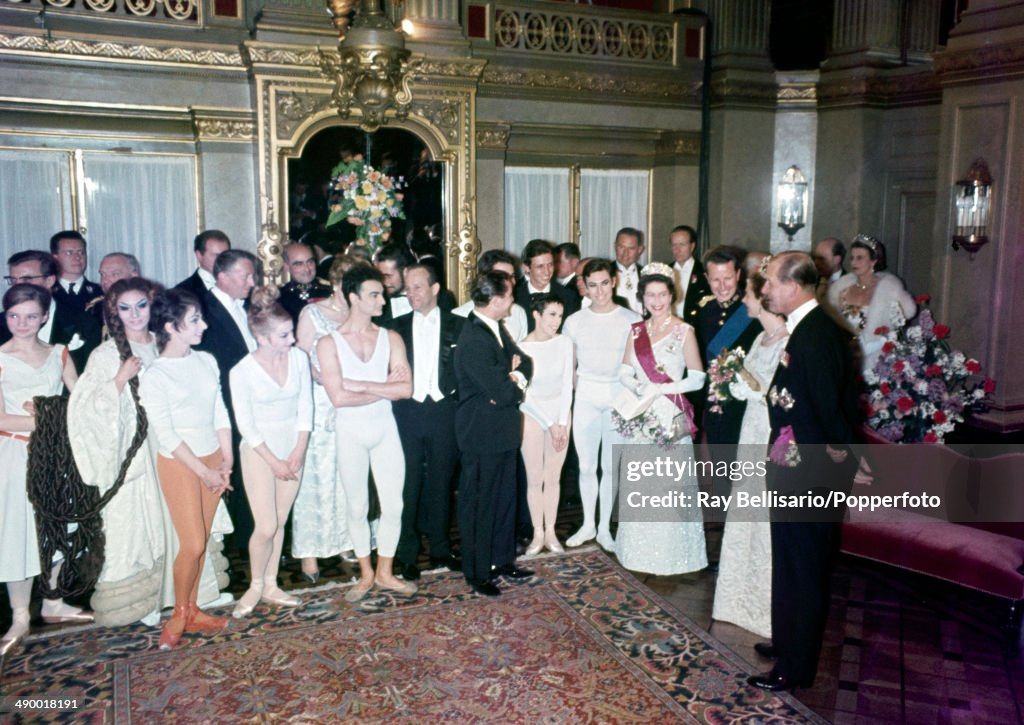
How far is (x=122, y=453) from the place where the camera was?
13.6 ft

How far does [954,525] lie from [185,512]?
12.9 ft

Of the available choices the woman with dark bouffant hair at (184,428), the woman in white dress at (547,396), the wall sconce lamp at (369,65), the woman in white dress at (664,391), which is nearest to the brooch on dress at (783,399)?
the woman in white dress at (664,391)

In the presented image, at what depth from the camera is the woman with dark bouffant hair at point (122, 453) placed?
4.07 m

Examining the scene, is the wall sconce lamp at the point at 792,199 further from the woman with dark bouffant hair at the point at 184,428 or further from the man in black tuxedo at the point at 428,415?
the woman with dark bouffant hair at the point at 184,428

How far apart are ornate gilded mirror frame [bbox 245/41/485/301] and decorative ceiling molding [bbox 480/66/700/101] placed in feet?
1.54

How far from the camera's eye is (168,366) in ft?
13.3

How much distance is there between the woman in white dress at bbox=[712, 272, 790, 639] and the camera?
4211 millimetres

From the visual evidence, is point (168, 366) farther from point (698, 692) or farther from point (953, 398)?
point (953, 398)

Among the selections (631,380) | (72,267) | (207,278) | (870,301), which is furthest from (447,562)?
(870,301)

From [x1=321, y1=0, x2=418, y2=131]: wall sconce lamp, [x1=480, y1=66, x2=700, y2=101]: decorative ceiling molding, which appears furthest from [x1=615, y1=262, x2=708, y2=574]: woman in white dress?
[x1=480, y1=66, x2=700, y2=101]: decorative ceiling molding

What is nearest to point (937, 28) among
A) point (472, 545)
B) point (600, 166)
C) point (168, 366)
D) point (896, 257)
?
point (896, 257)

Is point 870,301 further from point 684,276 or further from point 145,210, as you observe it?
point 145,210

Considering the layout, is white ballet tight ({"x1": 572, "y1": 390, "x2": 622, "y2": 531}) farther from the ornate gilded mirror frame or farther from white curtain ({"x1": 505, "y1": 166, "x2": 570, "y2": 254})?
white curtain ({"x1": 505, "y1": 166, "x2": 570, "y2": 254})

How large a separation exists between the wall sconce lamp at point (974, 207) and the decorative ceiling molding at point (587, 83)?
323 centimetres
